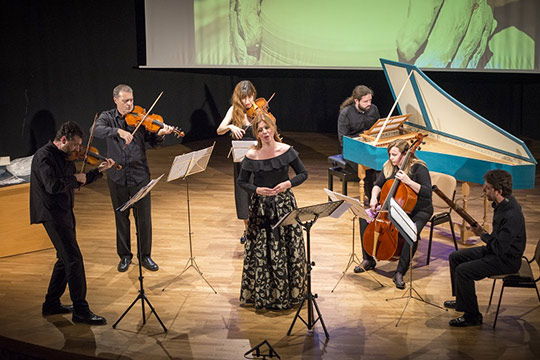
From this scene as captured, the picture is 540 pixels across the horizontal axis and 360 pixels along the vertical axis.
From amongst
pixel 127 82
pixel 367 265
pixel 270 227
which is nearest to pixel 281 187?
pixel 270 227

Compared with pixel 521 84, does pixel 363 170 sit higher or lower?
lower

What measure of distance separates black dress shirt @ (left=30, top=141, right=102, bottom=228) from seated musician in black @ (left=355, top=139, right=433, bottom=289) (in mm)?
2326

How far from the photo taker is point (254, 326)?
443cm

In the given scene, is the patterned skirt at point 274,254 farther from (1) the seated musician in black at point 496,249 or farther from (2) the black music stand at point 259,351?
(1) the seated musician in black at point 496,249

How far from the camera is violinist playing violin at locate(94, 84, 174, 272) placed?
16.8 feet

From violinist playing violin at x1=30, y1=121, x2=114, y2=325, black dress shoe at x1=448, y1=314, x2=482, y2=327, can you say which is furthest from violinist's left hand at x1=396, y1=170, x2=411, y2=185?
violinist playing violin at x1=30, y1=121, x2=114, y2=325

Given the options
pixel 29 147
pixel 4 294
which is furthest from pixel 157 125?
pixel 29 147

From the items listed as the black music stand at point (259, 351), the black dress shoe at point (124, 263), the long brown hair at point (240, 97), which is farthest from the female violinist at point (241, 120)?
the black music stand at point (259, 351)

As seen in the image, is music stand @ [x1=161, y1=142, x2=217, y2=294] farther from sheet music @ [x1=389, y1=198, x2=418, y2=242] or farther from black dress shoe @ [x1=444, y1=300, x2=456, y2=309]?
black dress shoe @ [x1=444, y1=300, x2=456, y2=309]

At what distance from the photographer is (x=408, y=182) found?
496 centimetres

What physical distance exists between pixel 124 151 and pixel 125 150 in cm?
1

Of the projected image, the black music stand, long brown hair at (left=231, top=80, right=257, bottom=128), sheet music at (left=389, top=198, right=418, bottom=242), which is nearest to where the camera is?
the black music stand

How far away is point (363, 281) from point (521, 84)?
7.17 metres

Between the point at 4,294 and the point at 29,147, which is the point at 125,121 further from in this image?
the point at 29,147
